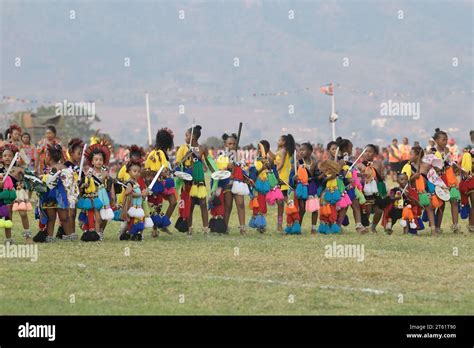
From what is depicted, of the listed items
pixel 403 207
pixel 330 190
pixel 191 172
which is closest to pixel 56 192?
pixel 191 172

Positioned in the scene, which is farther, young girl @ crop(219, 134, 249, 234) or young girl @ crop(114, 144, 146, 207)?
young girl @ crop(219, 134, 249, 234)

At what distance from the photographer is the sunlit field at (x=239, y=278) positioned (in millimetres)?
13266

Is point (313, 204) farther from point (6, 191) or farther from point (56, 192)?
point (6, 191)

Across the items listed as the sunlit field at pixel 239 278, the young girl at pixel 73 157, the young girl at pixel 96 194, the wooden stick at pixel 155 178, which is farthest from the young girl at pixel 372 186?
the young girl at pixel 73 157

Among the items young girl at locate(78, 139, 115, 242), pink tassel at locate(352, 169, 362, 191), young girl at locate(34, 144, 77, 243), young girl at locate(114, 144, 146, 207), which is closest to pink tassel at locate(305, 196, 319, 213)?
pink tassel at locate(352, 169, 362, 191)

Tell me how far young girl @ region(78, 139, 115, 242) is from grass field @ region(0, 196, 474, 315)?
37 cm

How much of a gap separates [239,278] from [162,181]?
5914 millimetres

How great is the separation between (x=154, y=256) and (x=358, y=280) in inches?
147

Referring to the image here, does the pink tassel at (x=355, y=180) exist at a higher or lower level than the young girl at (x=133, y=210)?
higher

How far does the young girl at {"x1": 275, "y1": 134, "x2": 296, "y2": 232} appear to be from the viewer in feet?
72.9

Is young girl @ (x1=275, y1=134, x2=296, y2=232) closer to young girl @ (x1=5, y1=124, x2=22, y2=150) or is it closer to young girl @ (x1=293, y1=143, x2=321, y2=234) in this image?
young girl @ (x1=293, y1=143, x2=321, y2=234)

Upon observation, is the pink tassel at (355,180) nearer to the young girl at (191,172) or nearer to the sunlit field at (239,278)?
the sunlit field at (239,278)

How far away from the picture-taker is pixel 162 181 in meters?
20.9

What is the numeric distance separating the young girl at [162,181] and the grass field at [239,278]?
31.7 inches
